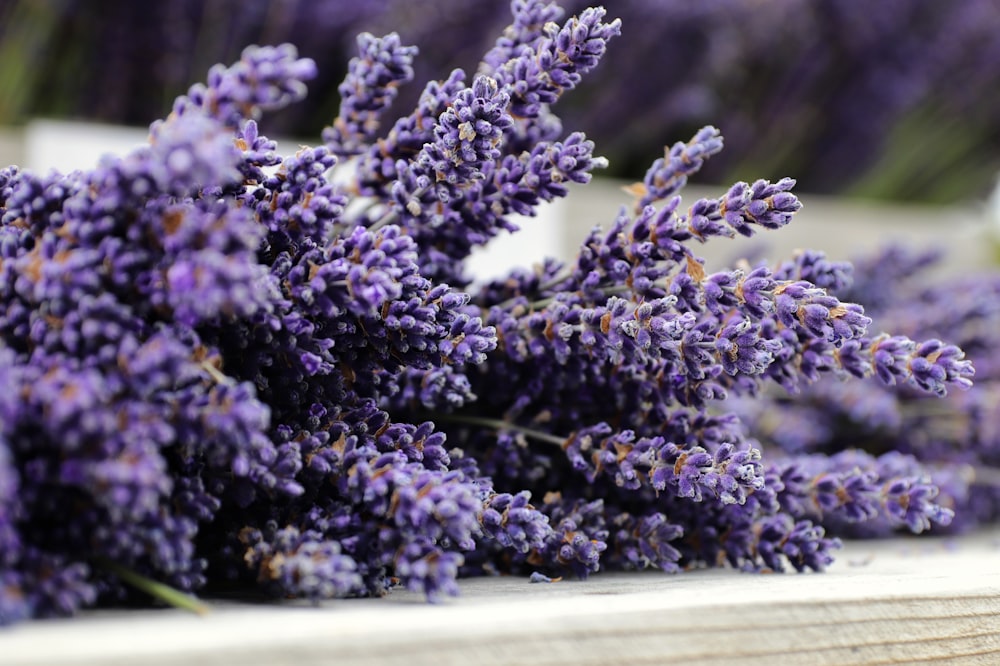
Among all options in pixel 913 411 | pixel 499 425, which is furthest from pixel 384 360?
pixel 913 411

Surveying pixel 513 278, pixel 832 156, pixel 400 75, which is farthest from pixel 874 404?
pixel 832 156

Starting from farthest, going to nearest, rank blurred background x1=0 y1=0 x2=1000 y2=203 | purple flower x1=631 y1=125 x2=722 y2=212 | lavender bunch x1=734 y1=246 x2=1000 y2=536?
blurred background x1=0 y1=0 x2=1000 y2=203 < lavender bunch x1=734 y1=246 x2=1000 y2=536 < purple flower x1=631 y1=125 x2=722 y2=212

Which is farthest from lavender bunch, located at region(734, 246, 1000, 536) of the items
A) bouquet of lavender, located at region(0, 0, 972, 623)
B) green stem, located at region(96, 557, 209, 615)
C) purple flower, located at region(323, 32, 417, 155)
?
green stem, located at region(96, 557, 209, 615)

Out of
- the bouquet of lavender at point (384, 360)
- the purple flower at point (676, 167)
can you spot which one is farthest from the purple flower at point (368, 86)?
the purple flower at point (676, 167)

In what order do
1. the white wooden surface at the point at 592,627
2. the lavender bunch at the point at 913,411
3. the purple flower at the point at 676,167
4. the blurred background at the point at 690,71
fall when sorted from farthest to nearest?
the blurred background at the point at 690,71
the lavender bunch at the point at 913,411
the purple flower at the point at 676,167
the white wooden surface at the point at 592,627

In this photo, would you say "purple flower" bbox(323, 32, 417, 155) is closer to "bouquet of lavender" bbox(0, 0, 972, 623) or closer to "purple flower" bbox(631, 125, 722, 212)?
"bouquet of lavender" bbox(0, 0, 972, 623)

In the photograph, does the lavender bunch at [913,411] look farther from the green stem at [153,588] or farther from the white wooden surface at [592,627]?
the green stem at [153,588]
